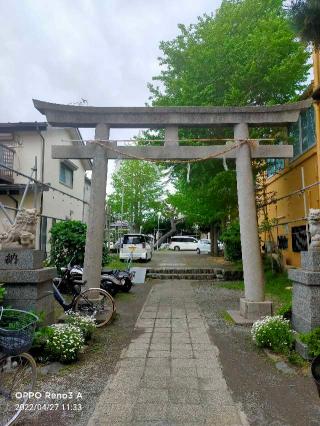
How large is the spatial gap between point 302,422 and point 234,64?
12506 mm

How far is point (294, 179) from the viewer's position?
14.9 metres

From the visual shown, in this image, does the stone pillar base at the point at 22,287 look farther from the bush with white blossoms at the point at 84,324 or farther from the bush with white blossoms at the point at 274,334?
the bush with white blossoms at the point at 274,334

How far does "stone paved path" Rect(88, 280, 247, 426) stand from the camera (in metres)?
3.75

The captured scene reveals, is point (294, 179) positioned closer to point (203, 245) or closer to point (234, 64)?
point (234, 64)

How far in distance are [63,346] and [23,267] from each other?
150 centimetres

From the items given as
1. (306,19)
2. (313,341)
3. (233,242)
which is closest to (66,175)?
(233,242)

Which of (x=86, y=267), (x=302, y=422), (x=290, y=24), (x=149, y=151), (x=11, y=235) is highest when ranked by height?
(x=290, y=24)

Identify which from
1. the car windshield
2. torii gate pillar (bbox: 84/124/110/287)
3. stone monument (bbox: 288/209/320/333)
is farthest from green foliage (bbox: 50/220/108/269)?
the car windshield

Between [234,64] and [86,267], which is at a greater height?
[234,64]

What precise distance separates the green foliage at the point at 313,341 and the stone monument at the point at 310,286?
0.32 metres

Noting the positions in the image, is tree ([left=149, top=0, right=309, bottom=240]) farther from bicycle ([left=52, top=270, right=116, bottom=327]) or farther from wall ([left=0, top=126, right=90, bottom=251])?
bicycle ([left=52, top=270, right=116, bottom=327])

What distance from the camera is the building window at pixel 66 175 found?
20.4 meters

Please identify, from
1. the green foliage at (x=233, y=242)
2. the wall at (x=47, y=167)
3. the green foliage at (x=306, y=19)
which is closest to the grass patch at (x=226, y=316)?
the green foliage at (x=306, y=19)

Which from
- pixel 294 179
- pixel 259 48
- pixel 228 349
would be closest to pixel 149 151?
pixel 228 349
